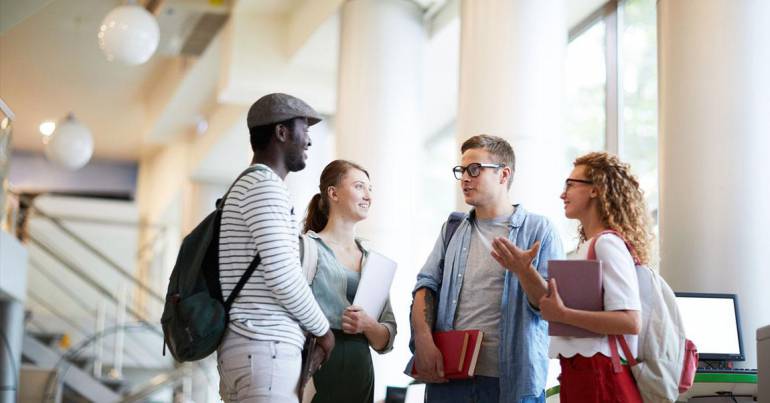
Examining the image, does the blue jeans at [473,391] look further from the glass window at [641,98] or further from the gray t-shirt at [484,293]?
the glass window at [641,98]

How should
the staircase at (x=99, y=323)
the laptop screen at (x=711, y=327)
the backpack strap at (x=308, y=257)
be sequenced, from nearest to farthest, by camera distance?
the backpack strap at (x=308, y=257) < the laptop screen at (x=711, y=327) < the staircase at (x=99, y=323)

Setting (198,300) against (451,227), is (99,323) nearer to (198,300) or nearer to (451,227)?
(451,227)

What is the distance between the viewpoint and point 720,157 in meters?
4.71

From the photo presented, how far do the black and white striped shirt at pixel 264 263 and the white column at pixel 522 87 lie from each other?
231cm

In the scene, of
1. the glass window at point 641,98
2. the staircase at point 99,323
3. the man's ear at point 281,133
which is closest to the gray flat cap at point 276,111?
the man's ear at point 281,133

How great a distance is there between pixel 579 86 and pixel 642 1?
86cm

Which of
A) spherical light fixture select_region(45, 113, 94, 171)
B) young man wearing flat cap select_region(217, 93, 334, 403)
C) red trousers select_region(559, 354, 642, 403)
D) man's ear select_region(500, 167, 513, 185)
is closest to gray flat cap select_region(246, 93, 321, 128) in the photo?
young man wearing flat cap select_region(217, 93, 334, 403)

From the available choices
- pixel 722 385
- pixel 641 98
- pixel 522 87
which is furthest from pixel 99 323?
pixel 722 385

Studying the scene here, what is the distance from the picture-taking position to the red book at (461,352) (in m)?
3.73

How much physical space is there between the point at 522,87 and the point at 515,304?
2.29 meters

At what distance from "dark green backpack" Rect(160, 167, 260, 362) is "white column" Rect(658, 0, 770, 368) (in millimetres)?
2178

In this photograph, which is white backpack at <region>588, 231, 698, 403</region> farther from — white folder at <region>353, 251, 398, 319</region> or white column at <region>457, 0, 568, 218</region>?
white column at <region>457, 0, 568, 218</region>

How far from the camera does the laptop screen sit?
14.4 ft

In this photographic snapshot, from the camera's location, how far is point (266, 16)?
31.8 feet
